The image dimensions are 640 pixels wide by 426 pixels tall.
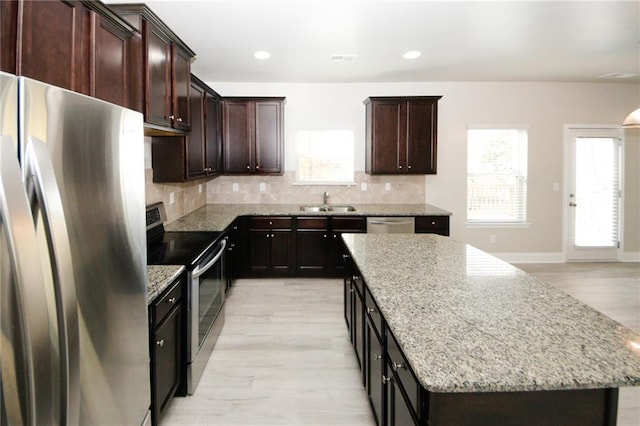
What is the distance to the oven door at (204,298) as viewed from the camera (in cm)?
248

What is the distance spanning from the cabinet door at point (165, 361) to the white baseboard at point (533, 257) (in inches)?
193

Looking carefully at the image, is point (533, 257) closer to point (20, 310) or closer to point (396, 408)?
point (396, 408)

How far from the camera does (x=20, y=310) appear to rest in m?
0.83

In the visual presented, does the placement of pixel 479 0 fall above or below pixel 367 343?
above

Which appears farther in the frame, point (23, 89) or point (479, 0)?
point (479, 0)

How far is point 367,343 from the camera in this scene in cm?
225

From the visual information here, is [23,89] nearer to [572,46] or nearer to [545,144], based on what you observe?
[572,46]

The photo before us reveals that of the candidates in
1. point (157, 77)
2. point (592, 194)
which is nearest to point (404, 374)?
point (157, 77)

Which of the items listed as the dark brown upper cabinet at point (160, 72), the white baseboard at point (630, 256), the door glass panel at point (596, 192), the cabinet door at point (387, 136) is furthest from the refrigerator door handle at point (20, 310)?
the white baseboard at point (630, 256)

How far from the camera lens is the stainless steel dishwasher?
4879 mm

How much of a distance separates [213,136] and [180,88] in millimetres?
1542

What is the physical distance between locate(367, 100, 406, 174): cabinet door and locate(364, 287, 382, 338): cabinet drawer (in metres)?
3.25

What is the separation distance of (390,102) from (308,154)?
1312 mm

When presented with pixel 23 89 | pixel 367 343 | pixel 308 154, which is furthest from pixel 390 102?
pixel 23 89
